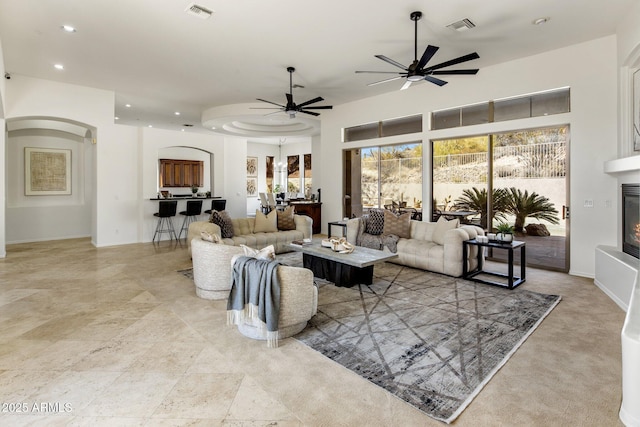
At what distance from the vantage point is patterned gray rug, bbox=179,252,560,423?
2.45m

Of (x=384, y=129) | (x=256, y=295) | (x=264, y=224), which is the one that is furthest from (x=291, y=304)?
(x=384, y=129)

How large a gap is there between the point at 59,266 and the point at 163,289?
2.78 meters

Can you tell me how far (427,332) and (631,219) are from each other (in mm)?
3547

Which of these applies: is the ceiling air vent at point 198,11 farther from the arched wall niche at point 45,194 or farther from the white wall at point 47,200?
the white wall at point 47,200

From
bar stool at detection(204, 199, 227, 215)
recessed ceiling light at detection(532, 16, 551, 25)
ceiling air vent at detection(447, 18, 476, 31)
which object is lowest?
bar stool at detection(204, 199, 227, 215)

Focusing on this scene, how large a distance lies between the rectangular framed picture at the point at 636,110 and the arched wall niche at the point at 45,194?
993 centimetres

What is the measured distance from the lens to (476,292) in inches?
179

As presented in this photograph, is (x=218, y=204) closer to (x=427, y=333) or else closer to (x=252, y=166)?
(x=252, y=166)

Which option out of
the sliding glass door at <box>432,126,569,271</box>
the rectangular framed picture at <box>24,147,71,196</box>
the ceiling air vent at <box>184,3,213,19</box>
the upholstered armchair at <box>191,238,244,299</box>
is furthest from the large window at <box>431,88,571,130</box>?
the rectangular framed picture at <box>24,147,71,196</box>

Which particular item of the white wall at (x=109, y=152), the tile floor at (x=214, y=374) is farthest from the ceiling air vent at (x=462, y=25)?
the white wall at (x=109, y=152)

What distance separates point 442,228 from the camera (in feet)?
18.7

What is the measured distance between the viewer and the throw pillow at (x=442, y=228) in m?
5.54

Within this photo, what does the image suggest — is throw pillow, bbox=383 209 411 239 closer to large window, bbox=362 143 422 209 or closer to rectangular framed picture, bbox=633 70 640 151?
large window, bbox=362 143 422 209

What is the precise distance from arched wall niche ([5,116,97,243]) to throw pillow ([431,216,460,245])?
7790 millimetres
